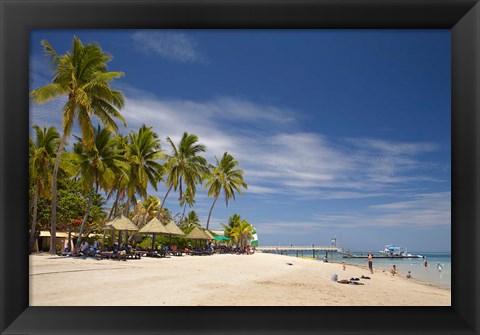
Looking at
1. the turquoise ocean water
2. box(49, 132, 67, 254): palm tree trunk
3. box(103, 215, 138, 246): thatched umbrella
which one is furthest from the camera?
the turquoise ocean water

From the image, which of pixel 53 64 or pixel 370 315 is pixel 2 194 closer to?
pixel 370 315

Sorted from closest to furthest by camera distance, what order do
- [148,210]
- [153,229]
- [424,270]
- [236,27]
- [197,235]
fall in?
1. [236,27]
2. [153,229]
3. [197,235]
4. [424,270]
5. [148,210]

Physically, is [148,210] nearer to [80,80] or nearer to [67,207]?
[67,207]

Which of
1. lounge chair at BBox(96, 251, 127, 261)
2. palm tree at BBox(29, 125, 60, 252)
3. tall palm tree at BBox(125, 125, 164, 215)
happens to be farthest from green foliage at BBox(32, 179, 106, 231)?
lounge chair at BBox(96, 251, 127, 261)

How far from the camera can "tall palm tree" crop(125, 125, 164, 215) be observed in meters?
20.4

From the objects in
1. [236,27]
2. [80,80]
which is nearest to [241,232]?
[80,80]

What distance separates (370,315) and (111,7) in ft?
12.9

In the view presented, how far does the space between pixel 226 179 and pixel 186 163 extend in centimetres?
694

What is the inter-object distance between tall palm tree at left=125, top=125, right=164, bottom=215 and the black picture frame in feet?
54.0

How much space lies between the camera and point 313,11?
3945mm

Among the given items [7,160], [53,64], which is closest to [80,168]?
[53,64]

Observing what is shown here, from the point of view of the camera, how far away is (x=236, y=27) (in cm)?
402

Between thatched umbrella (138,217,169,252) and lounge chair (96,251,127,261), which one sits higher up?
thatched umbrella (138,217,169,252)

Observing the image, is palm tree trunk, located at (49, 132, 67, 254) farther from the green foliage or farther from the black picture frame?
the black picture frame
